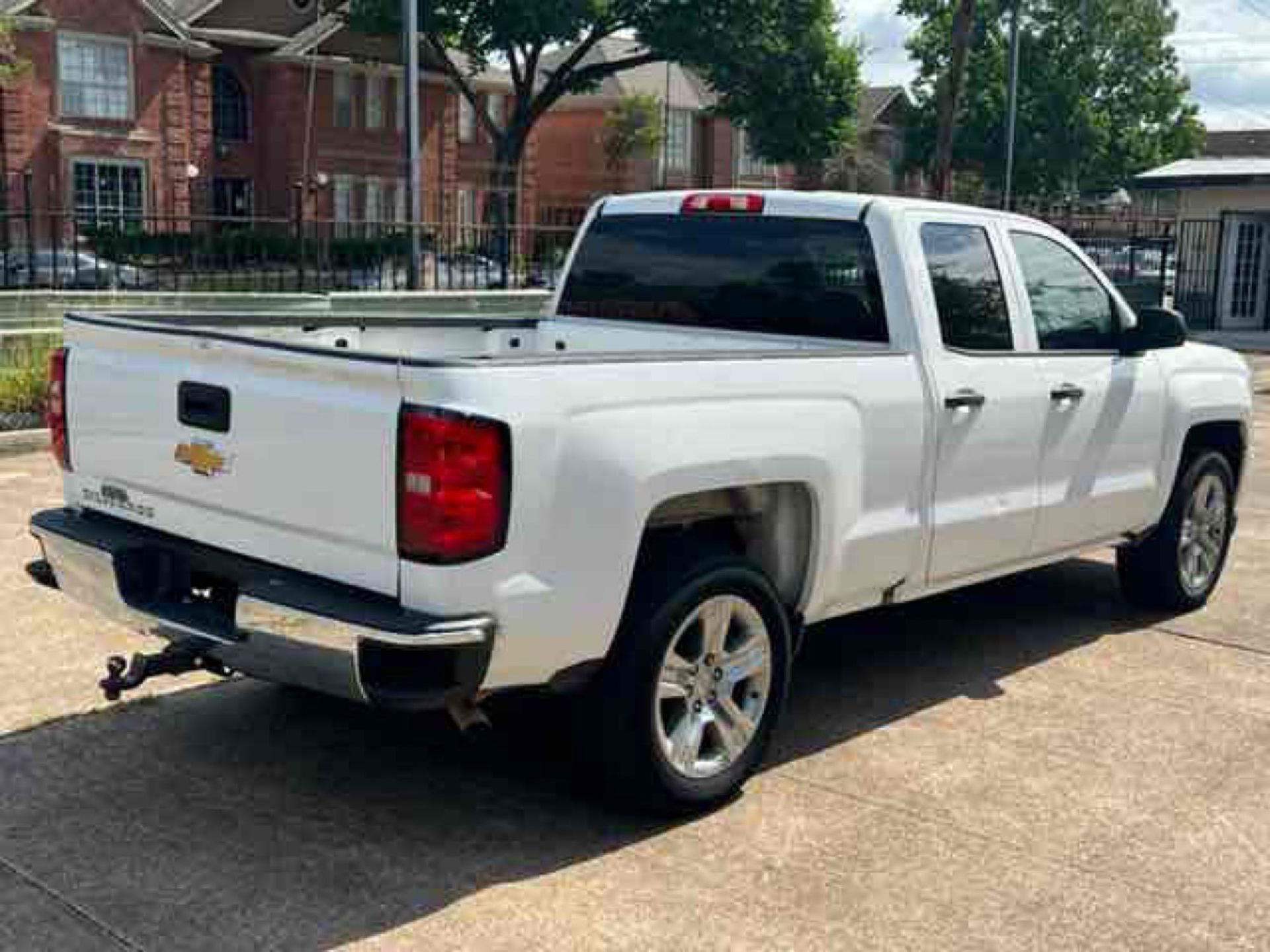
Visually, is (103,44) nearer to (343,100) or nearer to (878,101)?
(343,100)

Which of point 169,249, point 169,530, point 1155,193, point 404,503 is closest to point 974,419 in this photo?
point 404,503

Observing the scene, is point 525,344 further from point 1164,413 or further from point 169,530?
point 1164,413

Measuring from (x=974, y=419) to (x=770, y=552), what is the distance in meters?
1.07

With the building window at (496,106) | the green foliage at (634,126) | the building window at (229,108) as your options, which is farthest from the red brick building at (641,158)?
the building window at (229,108)

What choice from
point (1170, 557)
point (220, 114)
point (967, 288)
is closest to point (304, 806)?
point (967, 288)

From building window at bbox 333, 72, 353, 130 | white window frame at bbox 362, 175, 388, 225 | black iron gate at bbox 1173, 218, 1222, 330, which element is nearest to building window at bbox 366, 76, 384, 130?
building window at bbox 333, 72, 353, 130

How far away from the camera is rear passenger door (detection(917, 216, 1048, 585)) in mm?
5322

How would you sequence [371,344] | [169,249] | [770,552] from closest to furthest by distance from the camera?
1. [770,552]
2. [371,344]
3. [169,249]

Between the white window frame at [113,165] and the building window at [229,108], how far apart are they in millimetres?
3242

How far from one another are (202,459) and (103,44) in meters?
39.7

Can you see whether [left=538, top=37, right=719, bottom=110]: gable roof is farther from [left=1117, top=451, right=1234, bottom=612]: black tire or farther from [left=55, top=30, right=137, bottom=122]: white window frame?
[left=1117, top=451, right=1234, bottom=612]: black tire

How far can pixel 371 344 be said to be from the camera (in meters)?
5.84

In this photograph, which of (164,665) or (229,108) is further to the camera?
(229,108)

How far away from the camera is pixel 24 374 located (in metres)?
11.7
